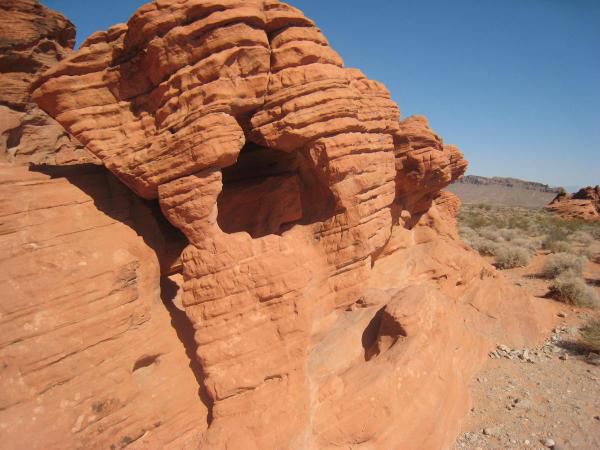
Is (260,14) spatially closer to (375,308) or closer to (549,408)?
(375,308)

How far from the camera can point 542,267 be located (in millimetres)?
14625

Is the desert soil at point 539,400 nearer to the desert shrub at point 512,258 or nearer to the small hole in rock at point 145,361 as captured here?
the small hole in rock at point 145,361

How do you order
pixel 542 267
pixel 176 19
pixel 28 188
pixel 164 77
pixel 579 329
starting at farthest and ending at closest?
pixel 542 267 < pixel 579 329 < pixel 164 77 < pixel 176 19 < pixel 28 188

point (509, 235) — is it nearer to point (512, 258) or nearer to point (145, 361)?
point (512, 258)

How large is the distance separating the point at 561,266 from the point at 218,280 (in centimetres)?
1344

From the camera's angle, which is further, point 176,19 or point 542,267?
point 542,267

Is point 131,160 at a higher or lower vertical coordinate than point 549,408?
higher

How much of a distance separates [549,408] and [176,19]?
8.42m

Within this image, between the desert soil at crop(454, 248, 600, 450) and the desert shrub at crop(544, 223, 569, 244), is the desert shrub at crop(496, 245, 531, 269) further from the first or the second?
the desert soil at crop(454, 248, 600, 450)

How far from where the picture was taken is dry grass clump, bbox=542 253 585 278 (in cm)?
1290

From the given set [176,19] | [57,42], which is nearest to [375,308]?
[176,19]

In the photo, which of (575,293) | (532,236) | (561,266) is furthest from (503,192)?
(575,293)

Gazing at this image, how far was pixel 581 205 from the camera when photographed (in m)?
33.6

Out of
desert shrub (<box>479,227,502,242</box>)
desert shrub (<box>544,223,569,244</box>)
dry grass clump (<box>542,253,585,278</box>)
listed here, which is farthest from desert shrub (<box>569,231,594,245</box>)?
dry grass clump (<box>542,253,585,278</box>)
